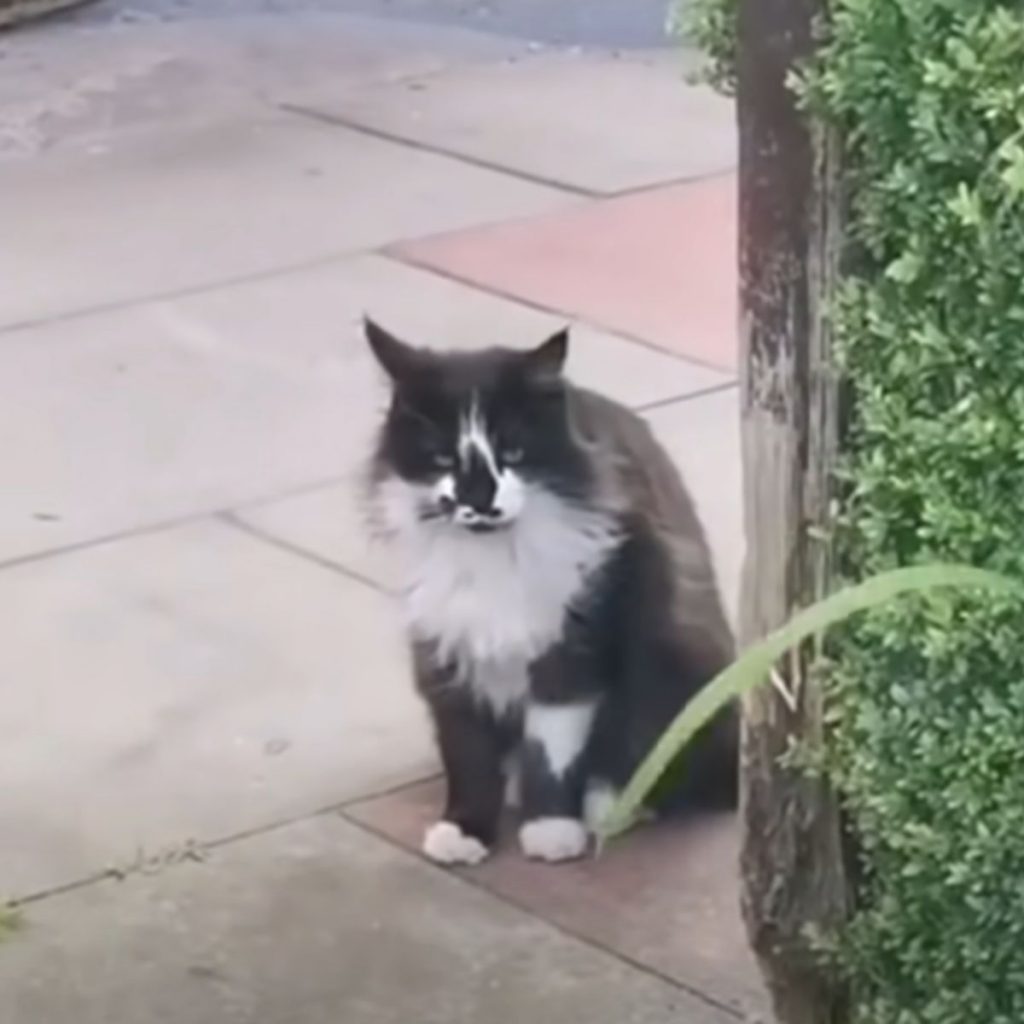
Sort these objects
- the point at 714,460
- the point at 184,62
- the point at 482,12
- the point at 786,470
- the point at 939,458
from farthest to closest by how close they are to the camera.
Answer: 1. the point at 482,12
2. the point at 184,62
3. the point at 714,460
4. the point at 786,470
5. the point at 939,458

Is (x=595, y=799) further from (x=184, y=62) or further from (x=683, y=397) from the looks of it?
(x=184, y=62)

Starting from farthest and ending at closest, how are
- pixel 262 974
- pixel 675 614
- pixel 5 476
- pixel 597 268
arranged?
pixel 597 268
pixel 5 476
pixel 675 614
pixel 262 974

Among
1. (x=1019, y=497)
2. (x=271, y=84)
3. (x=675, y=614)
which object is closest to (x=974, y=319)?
(x=1019, y=497)

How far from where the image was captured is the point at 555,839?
16.3 ft

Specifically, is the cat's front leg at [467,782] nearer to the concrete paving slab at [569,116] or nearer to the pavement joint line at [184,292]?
the pavement joint line at [184,292]

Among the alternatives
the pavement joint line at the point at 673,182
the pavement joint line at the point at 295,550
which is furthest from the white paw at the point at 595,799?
the pavement joint line at the point at 673,182

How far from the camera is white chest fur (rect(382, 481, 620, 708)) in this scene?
4754mm

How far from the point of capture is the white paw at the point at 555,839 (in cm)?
496

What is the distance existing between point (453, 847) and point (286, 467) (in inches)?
83.0

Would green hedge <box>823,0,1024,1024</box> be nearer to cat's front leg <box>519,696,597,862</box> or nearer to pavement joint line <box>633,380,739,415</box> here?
cat's front leg <box>519,696,597,862</box>

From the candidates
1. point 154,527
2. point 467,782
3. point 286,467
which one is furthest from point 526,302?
point 467,782

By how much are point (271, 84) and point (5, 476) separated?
417cm

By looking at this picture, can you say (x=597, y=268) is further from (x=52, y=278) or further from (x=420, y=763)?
(x=420, y=763)

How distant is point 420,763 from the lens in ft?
17.6
